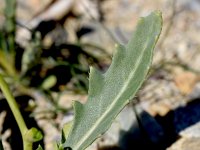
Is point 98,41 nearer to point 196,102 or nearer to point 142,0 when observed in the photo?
point 142,0

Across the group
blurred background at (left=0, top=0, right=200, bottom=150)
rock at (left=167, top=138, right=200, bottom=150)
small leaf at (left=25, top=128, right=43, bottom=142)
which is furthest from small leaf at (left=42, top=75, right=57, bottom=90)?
small leaf at (left=25, top=128, right=43, bottom=142)

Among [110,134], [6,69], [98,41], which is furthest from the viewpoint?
[98,41]

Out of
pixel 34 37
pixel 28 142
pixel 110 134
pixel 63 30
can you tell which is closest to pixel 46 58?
pixel 34 37

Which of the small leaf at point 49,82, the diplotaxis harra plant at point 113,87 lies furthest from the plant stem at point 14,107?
the small leaf at point 49,82

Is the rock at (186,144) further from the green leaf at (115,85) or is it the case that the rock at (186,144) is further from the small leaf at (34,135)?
the small leaf at (34,135)

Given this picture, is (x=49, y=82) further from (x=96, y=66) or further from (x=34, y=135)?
(x=34, y=135)

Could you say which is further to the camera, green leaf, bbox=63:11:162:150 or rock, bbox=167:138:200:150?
rock, bbox=167:138:200:150

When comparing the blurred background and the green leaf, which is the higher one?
the green leaf

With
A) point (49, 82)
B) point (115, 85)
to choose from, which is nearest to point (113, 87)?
point (115, 85)

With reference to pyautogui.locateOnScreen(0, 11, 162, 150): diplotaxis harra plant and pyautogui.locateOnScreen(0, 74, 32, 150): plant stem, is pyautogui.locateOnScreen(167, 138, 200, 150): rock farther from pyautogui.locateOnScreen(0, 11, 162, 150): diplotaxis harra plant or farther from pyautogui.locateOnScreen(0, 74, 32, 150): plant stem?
pyautogui.locateOnScreen(0, 74, 32, 150): plant stem
